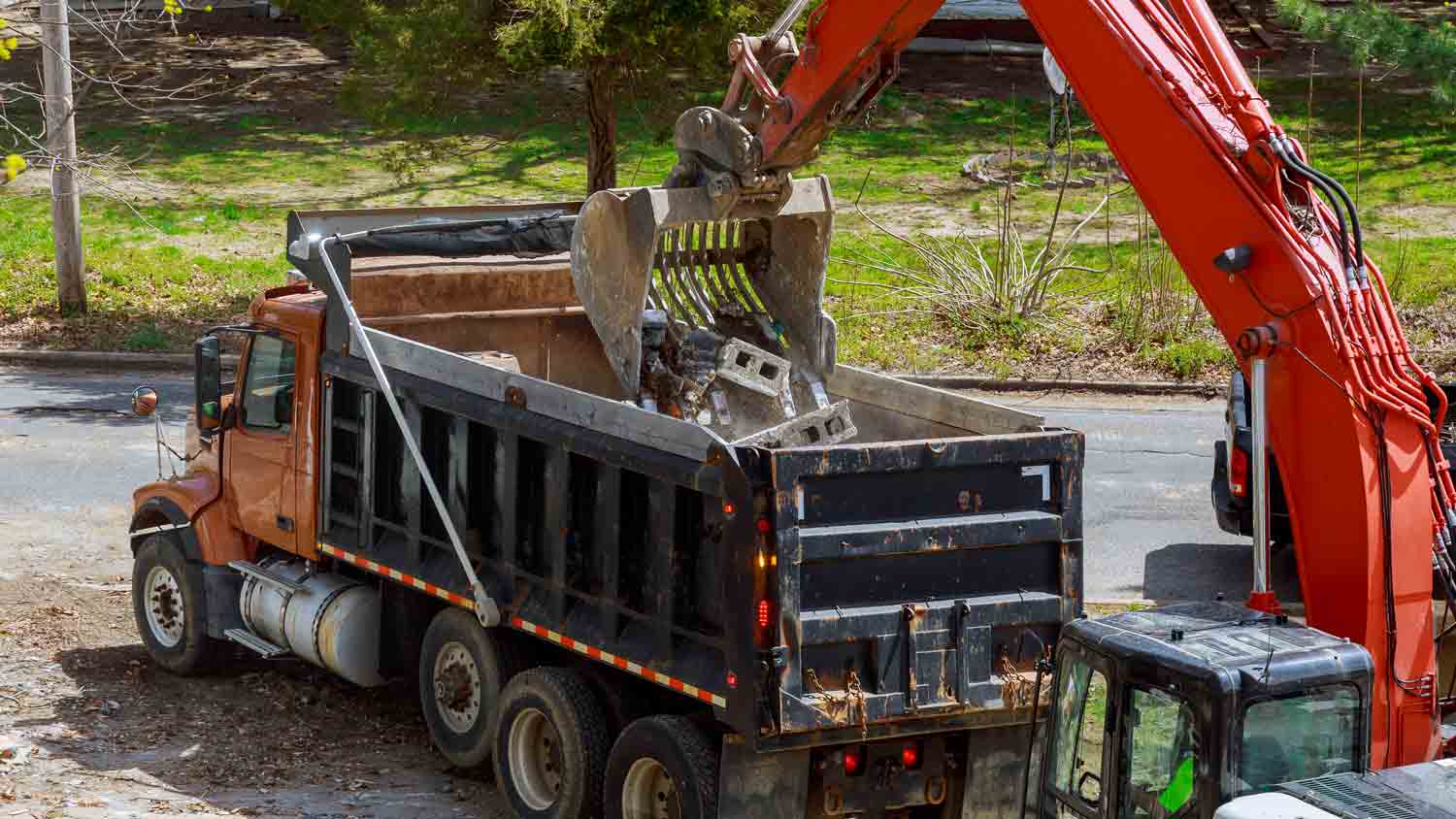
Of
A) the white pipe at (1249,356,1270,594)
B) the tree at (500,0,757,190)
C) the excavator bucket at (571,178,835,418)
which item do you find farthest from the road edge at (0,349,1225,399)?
the white pipe at (1249,356,1270,594)

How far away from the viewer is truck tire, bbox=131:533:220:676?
11.4 m

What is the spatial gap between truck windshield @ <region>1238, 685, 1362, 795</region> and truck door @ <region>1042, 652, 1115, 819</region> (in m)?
0.50

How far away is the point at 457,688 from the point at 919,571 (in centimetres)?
291

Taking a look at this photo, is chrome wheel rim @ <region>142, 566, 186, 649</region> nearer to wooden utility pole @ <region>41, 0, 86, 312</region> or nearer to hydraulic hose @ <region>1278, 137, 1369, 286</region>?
hydraulic hose @ <region>1278, 137, 1369, 286</region>

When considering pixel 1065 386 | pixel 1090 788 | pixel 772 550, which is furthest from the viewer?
pixel 1065 386

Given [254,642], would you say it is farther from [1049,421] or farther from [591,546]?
[1049,421]

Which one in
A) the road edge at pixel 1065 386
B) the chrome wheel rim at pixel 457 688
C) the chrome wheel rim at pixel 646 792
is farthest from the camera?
the road edge at pixel 1065 386

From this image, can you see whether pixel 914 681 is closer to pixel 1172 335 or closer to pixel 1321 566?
pixel 1321 566

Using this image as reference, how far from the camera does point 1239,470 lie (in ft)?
41.3

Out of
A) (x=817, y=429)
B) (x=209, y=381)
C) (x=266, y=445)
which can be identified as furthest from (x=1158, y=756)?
(x=209, y=381)

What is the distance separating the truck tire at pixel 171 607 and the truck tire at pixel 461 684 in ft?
6.75

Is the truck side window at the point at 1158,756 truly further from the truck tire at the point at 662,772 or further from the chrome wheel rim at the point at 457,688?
the chrome wheel rim at the point at 457,688

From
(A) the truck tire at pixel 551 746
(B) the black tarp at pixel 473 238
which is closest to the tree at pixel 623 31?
(B) the black tarp at pixel 473 238

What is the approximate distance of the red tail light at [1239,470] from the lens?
1235 centimetres
